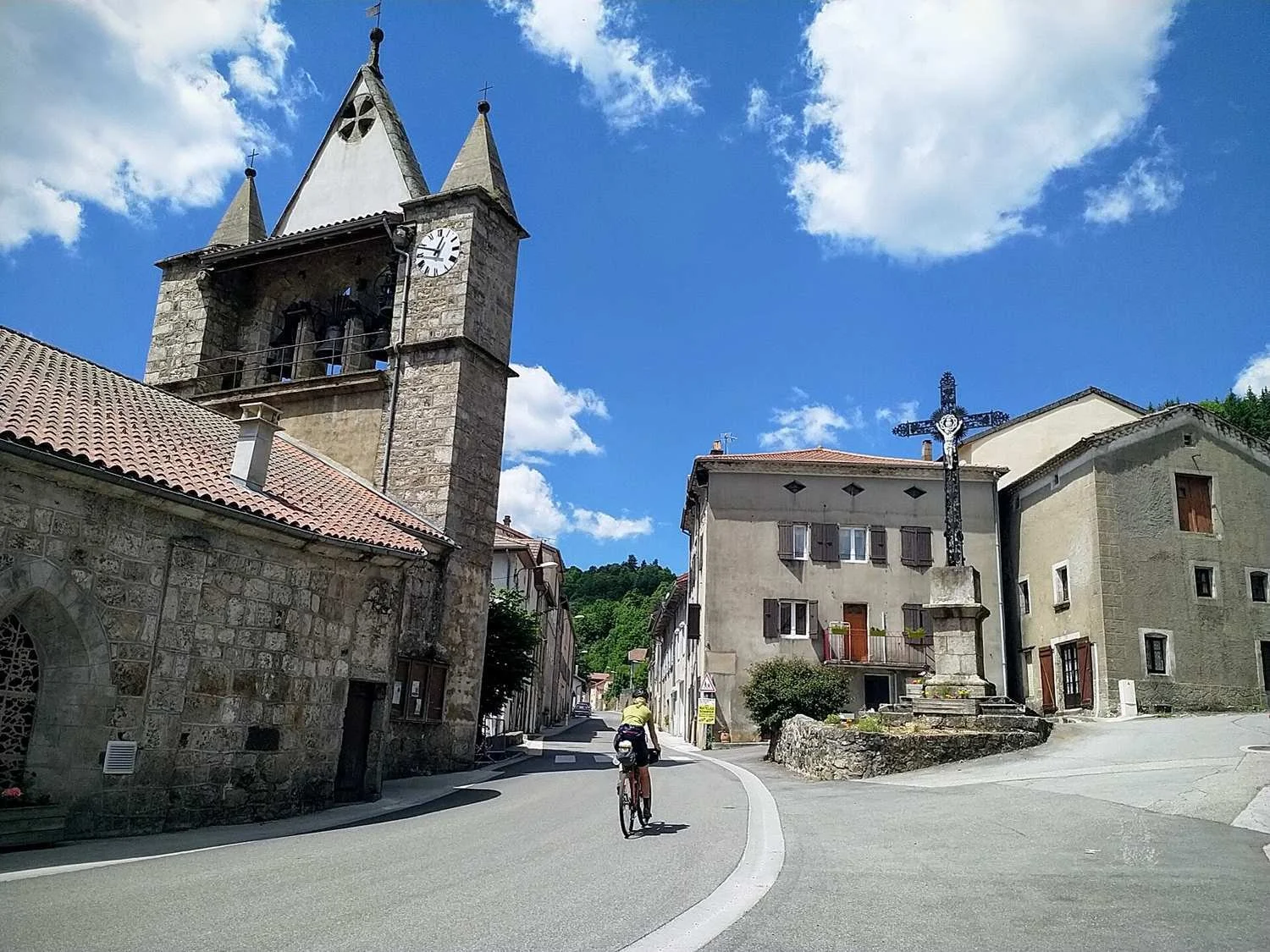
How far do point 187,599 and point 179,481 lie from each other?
1.44 m

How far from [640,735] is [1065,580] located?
24.2m

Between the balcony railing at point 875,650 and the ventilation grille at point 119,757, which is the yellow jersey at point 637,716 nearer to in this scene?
the ventilation grille at point 119,757

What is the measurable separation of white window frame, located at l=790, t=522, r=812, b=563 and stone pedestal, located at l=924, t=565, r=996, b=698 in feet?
48.7

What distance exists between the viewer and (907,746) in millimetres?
15891

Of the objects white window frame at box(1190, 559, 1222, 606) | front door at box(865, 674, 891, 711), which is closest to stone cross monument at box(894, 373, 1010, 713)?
white window frame at box(1190, 559, 1222, 606)

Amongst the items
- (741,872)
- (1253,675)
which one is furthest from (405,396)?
(1253,675)

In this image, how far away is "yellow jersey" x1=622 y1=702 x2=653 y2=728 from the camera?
10148 mm

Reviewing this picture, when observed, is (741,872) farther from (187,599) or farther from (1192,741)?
(1192,741)

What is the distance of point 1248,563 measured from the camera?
28312 millimetres

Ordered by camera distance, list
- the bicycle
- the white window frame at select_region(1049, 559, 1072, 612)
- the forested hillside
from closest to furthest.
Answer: the bicycle < the white window frame at select_region(1049, 559, 1072, 612) < the forested hillside

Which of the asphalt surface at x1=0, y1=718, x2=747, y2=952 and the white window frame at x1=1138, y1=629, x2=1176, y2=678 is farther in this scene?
the white window frame at x1=1138, y1=629, x2=1176, y2=678

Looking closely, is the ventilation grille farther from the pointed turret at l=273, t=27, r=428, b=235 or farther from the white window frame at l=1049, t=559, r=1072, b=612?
the white window frame at l=1049, t=559, r=1072, b=612

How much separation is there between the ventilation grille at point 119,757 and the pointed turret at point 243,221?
784 inches

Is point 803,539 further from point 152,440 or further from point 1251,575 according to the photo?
point 152,440
